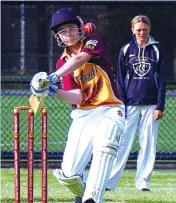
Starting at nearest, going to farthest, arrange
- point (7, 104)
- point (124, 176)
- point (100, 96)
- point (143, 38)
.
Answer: point (100, 96) → point (143, 38) → point (124, 176) → point (7, 104)

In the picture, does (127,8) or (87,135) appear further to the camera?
(127,8)

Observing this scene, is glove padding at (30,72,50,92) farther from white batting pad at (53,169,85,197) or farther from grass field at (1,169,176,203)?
grass field at (1,169,176,203)

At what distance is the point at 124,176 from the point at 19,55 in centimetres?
246

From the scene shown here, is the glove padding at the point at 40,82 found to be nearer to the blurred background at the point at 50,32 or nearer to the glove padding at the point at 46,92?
the glove padding at the point at 46,92

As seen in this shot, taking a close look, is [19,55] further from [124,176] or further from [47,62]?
[124,176]

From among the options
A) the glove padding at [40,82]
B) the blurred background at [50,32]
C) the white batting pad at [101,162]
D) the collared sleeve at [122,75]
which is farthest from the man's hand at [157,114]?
the glove padding at [40,82]

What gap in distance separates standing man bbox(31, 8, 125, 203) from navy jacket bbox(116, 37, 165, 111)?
236 centimetres

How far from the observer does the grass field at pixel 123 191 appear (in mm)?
9894

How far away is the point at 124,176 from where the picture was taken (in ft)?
41.3

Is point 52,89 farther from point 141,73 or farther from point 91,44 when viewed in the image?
point 141,73

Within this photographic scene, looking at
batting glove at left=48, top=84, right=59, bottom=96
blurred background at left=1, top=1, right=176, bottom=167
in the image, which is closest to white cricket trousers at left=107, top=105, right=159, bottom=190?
blurred background at left=1, top=1, right=176, bottom=167

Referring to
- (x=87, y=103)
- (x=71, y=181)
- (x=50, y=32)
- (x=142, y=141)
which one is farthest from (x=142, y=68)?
(x=50, y=32)

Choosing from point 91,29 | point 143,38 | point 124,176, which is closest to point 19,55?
point 124,176

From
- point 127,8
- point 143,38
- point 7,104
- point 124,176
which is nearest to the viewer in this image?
point 143,38
